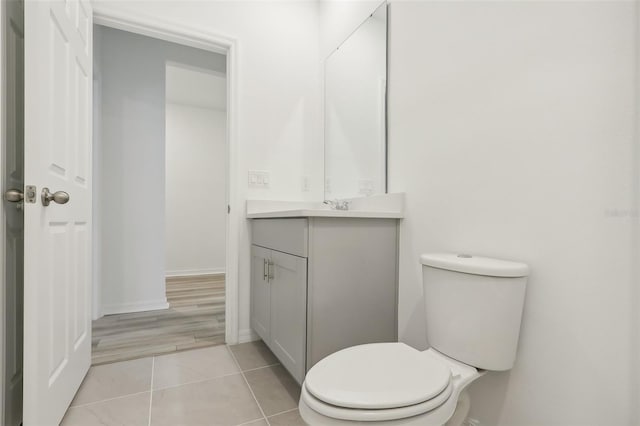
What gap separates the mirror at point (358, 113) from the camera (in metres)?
1.76

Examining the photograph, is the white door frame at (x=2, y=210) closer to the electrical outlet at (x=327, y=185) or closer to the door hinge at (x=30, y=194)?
the door hinge at (x=30, y=194)

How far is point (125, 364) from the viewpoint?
1777mm

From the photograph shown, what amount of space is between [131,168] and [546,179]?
2.89m

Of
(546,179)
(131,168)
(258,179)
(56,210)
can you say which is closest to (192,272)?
(131,168)

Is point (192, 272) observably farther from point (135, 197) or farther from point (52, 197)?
point (52, 197)

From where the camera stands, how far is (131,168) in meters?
2.72

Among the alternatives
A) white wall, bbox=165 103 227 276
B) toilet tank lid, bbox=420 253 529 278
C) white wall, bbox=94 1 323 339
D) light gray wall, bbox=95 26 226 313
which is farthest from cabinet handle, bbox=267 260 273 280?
white wall, bbox=165 103 227 276

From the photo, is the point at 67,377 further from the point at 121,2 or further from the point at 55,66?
the point at 121,2

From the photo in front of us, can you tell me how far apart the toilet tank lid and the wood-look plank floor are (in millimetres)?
1592

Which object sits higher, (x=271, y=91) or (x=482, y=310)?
(x=271, y=91)

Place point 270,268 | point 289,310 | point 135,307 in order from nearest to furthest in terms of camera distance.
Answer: point 289,310
point 270,268
point 135,307

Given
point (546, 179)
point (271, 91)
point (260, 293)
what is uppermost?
point (271, 91)

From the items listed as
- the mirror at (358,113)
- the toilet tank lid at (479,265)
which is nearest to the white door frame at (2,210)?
the toilet tank lid at (479,265)

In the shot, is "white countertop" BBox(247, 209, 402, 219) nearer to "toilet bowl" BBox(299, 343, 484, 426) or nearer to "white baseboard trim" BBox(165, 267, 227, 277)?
"toilet bowl" BBox(299, 343, 484, 426)
